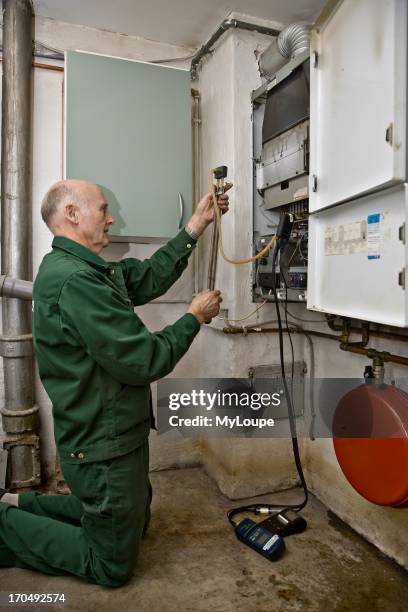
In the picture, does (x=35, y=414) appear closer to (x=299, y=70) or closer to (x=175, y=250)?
(x=175, y=250)

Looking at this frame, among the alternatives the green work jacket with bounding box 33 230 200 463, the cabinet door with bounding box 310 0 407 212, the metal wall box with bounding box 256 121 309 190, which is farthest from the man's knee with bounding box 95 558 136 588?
the metal wall box with bounding box 256 121 309 190

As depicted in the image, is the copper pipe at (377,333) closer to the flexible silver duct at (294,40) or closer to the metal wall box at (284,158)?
the metal wall box at (284,158)

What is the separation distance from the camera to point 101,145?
1723 mm

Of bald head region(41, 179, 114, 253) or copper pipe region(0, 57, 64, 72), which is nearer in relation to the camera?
bald head region(41, 179, 114, 253)

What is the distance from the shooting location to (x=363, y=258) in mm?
1158

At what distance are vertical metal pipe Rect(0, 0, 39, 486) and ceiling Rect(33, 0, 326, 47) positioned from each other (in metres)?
0.18

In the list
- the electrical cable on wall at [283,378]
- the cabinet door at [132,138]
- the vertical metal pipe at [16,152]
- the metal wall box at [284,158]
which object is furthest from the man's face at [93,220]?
the metal wall box at [284,158]

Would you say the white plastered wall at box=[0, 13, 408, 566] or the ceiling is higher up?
the ceiling

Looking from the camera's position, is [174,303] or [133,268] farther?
[174,303]

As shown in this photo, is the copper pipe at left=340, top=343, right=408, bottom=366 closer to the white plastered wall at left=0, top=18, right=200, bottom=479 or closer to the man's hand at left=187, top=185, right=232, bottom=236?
the man's hand at left=187, top=185, right=232, bottom=236

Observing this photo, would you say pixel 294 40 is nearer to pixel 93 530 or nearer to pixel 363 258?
pixel 363 258

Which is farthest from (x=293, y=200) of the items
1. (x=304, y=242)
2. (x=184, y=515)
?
(x=184, y=515)

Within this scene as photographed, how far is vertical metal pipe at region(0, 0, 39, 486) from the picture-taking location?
1746 millimetres

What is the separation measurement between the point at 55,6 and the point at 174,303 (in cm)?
139
